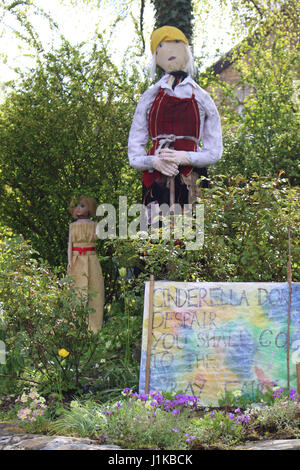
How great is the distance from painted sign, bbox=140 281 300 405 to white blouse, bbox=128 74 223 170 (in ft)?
5.87

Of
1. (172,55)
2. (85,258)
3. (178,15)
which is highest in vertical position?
(178,15)

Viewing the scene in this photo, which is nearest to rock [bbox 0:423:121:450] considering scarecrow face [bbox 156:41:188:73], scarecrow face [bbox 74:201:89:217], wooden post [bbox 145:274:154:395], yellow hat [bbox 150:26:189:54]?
wooden post [bbox 145:274:154:395]

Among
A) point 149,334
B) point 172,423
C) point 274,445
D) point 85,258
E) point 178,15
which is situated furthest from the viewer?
point 178,15

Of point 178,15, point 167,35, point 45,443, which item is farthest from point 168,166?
point 45,443

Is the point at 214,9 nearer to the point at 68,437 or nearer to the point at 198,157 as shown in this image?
the point at 198,157

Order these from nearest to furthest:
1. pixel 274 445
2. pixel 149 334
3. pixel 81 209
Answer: pixel 274 445 → pixel 149 334 → pixel 81 209

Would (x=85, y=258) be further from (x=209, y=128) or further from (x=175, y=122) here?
(x=209, y=128)

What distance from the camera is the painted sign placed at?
4.39 metres

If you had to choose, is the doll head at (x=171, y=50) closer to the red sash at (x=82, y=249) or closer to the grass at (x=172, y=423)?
the red sash at (x=82, y=249)

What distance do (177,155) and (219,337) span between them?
2002 millimetres

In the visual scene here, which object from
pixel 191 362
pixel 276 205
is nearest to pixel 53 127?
pixel 276 205

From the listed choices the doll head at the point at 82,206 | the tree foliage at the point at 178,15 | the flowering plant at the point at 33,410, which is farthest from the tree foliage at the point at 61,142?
the flowering plant at the point at 33,410

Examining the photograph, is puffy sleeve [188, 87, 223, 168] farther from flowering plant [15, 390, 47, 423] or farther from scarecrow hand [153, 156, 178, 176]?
flowering plant [15, 390, 47, 423]

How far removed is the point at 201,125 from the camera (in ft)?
20.2
